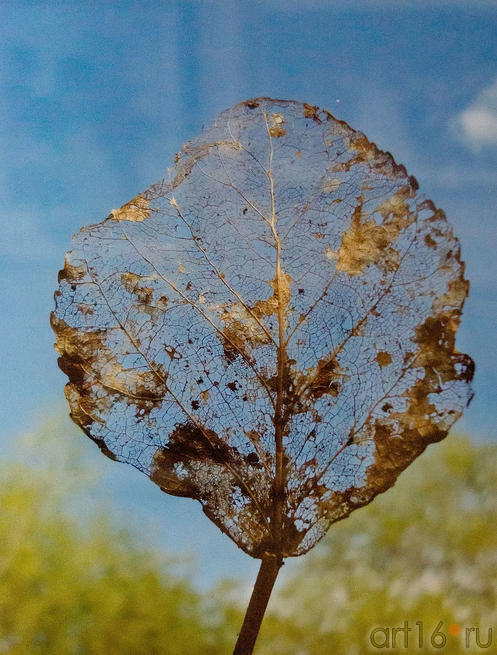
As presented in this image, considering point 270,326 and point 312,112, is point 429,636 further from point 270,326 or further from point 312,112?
point 312,112

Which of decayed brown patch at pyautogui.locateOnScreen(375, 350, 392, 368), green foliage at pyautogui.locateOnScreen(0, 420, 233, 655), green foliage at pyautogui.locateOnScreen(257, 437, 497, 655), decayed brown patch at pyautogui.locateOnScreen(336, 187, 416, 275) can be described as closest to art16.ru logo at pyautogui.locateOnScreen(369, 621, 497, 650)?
green foliage at pyautogui.locateOnScreen(257, 437, 497, 655)

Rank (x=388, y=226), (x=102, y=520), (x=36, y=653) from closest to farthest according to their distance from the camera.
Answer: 1. (x=388, y=226)
2. (x=36, y=653)
3. (x=102, y=520)

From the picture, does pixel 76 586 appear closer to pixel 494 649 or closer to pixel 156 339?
pixel 156 339

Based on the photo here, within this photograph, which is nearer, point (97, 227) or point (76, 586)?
point (97, 227)

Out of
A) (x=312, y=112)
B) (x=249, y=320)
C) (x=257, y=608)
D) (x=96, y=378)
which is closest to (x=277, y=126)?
(x=312, y=112)

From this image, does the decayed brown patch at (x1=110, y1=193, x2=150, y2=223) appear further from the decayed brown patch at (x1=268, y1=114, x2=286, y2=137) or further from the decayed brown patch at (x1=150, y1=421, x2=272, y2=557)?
the decayed brown patch at (x1=150, y1=421, x2=272, y2=557)

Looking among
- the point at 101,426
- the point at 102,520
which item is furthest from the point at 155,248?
the point at 102,520

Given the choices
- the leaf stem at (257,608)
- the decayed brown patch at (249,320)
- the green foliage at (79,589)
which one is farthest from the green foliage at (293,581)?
the decayed brown patch at (249,320)
